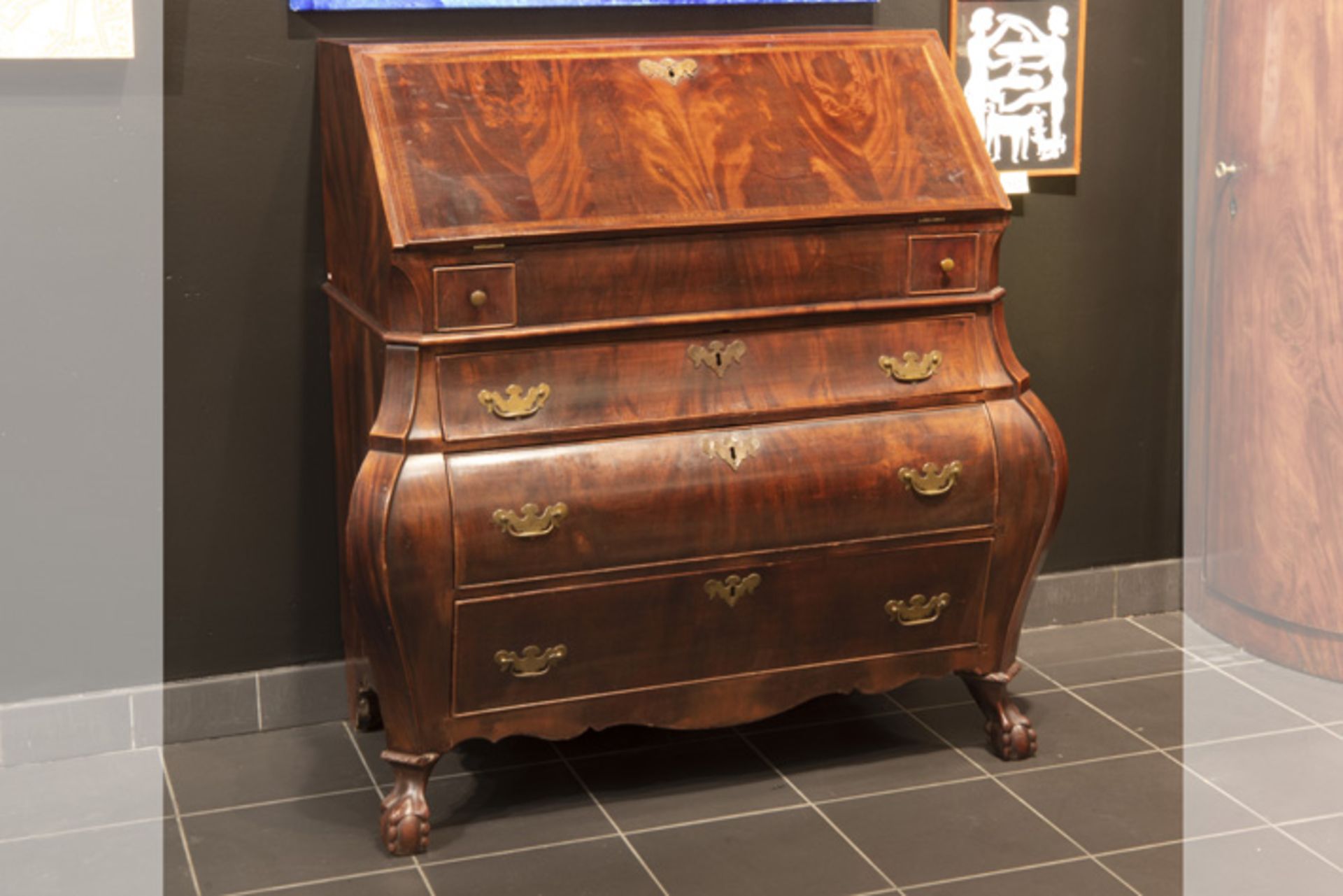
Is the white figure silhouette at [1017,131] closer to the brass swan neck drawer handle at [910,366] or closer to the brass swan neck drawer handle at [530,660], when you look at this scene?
the brass swan neck drawer handle at [910,366]

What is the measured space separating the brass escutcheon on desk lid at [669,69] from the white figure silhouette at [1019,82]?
893 millimetres

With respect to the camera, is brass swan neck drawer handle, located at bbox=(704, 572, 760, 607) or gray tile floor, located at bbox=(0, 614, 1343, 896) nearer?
gray tile floor, located at bbox=(0, 614, 1343, 896)

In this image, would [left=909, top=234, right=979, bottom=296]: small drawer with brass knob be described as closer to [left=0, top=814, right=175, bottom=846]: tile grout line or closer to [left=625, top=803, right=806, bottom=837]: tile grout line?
[left=625, top=803, right=806, bottom=837]: tile grout line

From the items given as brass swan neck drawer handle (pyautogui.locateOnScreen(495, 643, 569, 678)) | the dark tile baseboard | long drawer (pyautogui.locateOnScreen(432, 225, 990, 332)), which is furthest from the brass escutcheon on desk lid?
the dark tile baseboard

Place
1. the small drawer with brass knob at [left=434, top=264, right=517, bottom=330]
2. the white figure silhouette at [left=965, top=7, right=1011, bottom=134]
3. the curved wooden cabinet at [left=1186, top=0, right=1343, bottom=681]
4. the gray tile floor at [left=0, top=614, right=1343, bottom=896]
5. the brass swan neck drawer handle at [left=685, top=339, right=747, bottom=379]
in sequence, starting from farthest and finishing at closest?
the white figure silhouette at [left=965, top=7, right=1011, bottom=134] < the curved wooden cabinet at [left=1186, top=0, right=1343, bottom=681] < the brass swan neck drawer handle at [left=685, top=339, right=747, bottom=379] < the gray tile floor at [left=0, top=614, right=1343, bottom=896] < the small drawer with brass knob at [left=434, top=264, right=517, bottom=330]

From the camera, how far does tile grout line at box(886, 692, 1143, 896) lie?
10.1ft

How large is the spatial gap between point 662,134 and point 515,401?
56 centimetres

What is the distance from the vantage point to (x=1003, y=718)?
139 inches

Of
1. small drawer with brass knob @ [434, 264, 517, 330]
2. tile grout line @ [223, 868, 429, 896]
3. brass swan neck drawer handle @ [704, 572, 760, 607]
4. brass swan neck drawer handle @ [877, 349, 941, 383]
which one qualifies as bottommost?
tile grout line @ [223, 868, 429, 896]

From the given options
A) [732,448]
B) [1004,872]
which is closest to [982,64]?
[732,448]

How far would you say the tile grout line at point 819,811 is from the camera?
10.1 ft

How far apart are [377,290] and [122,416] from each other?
73 cm

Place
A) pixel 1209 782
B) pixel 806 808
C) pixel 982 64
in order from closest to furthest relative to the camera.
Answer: pixel 806 808
pixel 1209 782
pixel 982 64

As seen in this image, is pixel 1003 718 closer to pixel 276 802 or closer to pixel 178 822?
pixel 276 802
